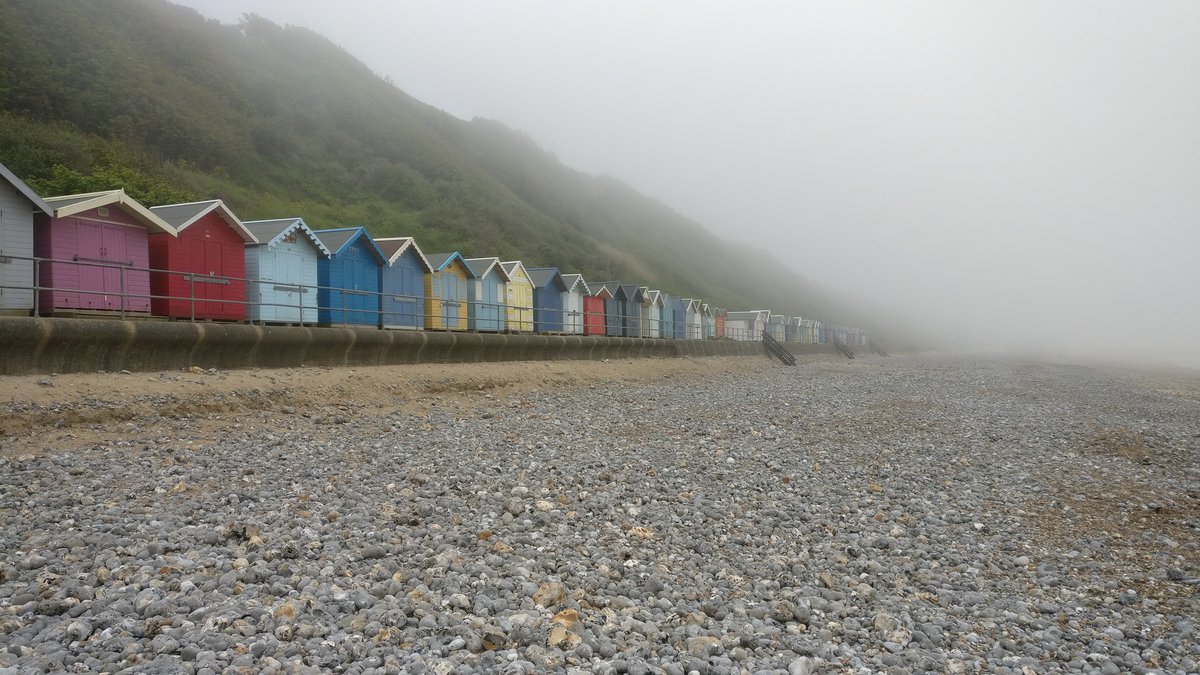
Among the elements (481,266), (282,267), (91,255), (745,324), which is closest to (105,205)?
(91,255)

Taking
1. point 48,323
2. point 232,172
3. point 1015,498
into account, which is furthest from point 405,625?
point 232,172

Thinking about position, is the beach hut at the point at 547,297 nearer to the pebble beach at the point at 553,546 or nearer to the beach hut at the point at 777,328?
the pebble beach at the point at 553,546

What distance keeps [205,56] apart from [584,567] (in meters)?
93.7

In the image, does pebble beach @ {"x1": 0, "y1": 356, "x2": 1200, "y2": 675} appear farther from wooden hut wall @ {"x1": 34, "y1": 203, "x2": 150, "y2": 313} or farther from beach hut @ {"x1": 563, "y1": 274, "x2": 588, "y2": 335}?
beach hut @ {"x1": 563, "y1": 274, "x2": 588, "y2": 335}

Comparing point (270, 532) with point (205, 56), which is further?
point (205, 56)

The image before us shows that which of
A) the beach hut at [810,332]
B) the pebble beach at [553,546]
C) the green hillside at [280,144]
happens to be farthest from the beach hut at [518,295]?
the beach hut at [810,332]

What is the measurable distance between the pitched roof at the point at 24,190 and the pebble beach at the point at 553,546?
6.30m

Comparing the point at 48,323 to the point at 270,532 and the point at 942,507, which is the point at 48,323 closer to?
the point at 270,532

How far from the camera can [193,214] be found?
Result: 21.0m

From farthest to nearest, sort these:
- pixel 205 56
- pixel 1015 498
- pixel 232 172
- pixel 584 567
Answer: pixel 205 56, pixel 232 172, pixel 1015 498, pixel 584 567

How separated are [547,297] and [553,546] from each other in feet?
109

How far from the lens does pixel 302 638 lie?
5457 mm

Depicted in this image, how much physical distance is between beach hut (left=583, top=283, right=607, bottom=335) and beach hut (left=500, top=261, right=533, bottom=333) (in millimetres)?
6017

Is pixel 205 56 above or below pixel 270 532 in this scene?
above
